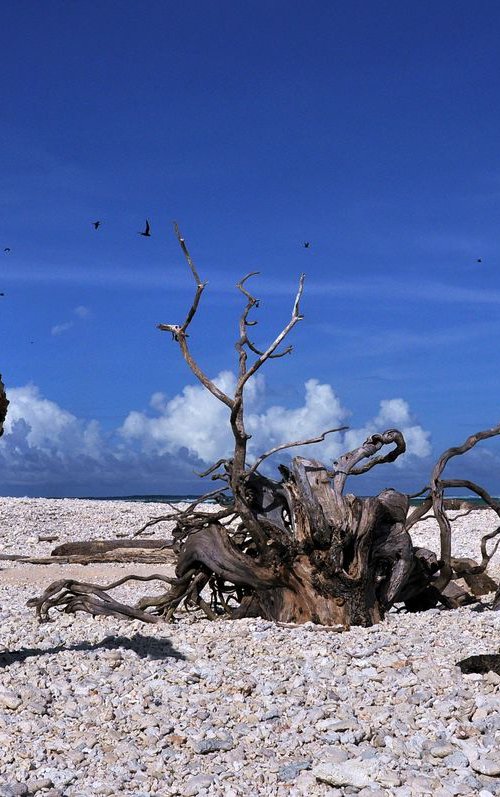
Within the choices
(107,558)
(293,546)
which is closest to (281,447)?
(293,546)

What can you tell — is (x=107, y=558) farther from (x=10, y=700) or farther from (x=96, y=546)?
(x=10, y=700)

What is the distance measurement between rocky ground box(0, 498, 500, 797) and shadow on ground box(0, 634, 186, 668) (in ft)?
0.06

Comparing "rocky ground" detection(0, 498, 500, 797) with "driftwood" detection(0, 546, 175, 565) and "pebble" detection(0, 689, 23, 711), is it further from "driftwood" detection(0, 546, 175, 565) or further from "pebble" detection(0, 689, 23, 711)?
"driftwood" detection(0, 546, 175, 565)

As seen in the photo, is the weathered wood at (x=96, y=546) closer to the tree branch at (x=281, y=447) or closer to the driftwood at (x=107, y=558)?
the driftwood at (x=107, y=558)

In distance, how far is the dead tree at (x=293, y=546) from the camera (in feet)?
28.3

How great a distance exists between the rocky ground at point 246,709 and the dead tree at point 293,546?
1.21 feet

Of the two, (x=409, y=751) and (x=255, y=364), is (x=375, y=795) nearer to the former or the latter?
(x=409, y=751)

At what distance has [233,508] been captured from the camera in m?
8.98

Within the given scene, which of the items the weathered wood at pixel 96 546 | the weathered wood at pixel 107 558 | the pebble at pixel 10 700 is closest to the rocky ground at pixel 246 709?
the pebble at pixel 10 700

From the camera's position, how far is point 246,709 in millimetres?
6391

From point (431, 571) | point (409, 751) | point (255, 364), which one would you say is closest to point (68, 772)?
point (409, 751)

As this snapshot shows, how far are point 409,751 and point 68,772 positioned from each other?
7.28 ft

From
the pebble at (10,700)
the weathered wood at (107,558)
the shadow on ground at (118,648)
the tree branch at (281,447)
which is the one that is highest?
the tree branch at (281,447)

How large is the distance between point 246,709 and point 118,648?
1.65m
